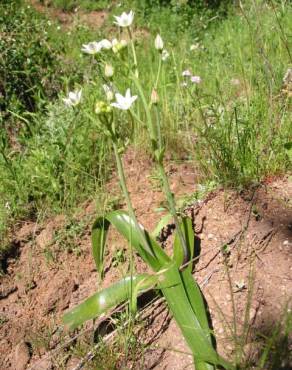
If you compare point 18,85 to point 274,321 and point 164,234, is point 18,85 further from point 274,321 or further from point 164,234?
point 274,321

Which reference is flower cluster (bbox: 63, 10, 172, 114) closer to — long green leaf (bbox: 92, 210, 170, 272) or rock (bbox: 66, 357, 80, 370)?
long green leaf (bbox: 92, 210, 170, 272)

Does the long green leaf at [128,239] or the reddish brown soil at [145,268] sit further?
the long green leaf at [128,239]

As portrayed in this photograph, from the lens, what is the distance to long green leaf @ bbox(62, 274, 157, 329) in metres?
1.64

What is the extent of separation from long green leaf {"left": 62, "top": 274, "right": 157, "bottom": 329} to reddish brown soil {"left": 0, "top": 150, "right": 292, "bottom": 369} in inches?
5.1

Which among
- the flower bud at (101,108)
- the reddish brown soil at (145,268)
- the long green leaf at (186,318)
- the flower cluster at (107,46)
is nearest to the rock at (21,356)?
the reddish brown soil at (145,268)

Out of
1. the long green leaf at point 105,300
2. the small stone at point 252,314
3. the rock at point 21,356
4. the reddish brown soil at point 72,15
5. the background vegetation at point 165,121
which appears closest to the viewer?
the small stone at point 252,314

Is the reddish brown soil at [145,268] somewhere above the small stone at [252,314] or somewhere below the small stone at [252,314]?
above

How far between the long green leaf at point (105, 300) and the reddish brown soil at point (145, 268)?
0.43ft

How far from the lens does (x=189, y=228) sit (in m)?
1.76

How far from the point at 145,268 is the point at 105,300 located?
0.32m

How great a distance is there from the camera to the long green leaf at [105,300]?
1.64 m

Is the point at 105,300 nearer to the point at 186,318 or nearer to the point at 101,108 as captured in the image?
the point at 186,318

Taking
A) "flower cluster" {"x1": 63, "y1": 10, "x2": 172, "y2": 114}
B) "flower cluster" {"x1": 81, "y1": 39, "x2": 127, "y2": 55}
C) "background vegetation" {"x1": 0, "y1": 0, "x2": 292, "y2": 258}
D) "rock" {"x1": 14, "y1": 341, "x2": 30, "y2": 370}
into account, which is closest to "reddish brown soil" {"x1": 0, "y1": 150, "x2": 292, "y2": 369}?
"rock" {"x1": 14, "y1": 341, "x2": 30, "y2": 370}

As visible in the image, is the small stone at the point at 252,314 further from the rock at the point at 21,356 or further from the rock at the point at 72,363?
the rock at the point at 21,356
